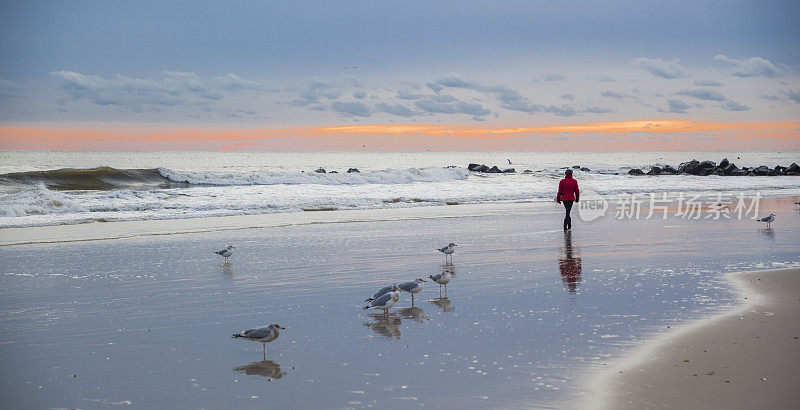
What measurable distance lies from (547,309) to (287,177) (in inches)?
1685

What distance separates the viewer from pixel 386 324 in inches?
319

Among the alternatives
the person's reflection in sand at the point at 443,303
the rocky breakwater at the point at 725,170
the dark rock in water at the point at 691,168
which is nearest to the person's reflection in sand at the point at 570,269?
the person's reflection in sand at the point at 443,303

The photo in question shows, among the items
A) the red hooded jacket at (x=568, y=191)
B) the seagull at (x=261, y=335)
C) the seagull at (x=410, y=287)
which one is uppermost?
the red hooded jacket at (x=568, y=191)

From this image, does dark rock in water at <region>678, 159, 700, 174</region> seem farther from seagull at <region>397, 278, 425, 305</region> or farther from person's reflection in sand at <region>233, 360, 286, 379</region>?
person's reflection in sand at <region>233, 360, 286, 379</region>

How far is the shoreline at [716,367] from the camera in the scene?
5.31 meters

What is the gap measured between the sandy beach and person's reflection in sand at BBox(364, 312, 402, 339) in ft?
0.12

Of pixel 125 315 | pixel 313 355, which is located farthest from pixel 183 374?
pixel 125 315

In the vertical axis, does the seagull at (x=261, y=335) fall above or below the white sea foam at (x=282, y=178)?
below

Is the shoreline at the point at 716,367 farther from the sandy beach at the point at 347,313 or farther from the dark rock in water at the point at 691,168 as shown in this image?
the dark rock in water at the point at 691,168

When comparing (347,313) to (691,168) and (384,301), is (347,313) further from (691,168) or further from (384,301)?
(691,168)

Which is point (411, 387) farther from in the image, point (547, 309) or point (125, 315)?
point (125, 315)

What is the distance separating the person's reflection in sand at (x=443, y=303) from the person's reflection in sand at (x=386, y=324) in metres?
0.70

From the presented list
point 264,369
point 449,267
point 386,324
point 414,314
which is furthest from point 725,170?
point 264,369

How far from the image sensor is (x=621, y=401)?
530 cm
